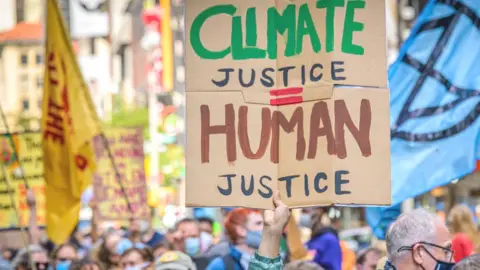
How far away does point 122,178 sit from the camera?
1457 cm

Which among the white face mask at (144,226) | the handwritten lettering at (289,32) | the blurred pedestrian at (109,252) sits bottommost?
the white face mask at (144,226)

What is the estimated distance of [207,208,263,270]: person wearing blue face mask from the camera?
22.1ft

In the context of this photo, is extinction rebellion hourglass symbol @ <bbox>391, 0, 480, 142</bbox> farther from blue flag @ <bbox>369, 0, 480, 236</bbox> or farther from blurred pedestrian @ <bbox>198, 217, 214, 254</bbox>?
blurred pedestrian @ <bbox>198, 217, 214, 254</bbox>

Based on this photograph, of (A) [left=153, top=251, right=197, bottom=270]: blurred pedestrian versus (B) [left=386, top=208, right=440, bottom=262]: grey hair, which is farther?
(A) [left=153, top=251, right=197, bottom=270]: blurred pedestrian

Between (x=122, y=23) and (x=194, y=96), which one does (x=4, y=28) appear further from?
(x=194, y=96)

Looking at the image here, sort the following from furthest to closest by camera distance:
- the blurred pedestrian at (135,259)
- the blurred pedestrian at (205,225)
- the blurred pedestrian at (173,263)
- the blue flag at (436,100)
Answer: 1. the blurred pedestrian at (205,225)
2. the blurred pedestrian at (135,259)
3. the blurred pedestrian at (173,263)
4. the blue flag at (436,100)

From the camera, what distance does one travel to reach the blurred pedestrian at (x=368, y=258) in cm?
798

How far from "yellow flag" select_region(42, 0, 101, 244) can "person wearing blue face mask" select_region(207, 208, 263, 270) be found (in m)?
3.07

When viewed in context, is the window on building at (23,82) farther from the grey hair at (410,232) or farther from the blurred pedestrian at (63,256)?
the grey hair at (410,232)

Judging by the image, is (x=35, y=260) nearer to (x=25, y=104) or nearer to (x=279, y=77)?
(x=279, y=77)

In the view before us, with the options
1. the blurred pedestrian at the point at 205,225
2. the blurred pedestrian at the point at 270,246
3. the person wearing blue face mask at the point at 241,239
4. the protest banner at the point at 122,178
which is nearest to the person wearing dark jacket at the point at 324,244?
the person wearing blue face mask at the point at 241,239

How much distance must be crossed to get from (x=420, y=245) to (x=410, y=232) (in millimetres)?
64

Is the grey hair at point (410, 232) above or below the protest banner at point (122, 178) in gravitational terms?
Result: above

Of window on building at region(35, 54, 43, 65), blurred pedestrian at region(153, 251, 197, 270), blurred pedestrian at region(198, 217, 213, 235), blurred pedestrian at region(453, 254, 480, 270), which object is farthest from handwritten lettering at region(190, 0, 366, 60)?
window on building at region(35, 54, 43, 65)
